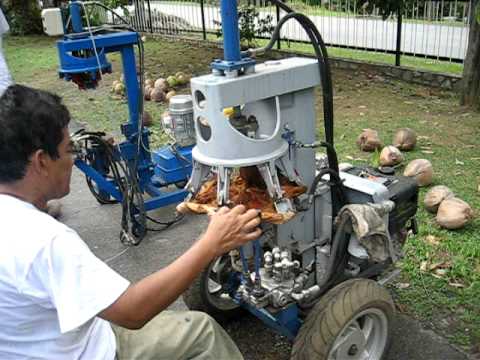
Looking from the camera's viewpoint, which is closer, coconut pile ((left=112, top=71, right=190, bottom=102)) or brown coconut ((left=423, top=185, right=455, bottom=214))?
brown coconut ((left=423, top=185, right=455, bottom=214))

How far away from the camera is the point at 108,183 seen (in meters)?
4.31

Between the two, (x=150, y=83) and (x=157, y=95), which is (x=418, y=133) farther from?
(x=150, y=83)

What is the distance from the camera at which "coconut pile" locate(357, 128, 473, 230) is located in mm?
3883

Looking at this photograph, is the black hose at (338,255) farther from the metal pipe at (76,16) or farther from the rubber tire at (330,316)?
the metal pipe at (76,16)

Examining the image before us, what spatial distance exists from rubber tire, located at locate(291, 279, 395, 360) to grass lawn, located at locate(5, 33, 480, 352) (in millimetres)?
846

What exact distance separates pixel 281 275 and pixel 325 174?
0.54 metres

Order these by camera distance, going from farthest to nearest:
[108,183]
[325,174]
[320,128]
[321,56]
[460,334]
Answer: [320,128]
[108,183]
[460,334]
[325,174]
[321,56]

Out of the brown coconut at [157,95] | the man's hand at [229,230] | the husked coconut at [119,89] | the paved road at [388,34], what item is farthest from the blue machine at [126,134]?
the paved road at [388,34]

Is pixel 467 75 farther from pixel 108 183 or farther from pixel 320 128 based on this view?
pixel 108 183

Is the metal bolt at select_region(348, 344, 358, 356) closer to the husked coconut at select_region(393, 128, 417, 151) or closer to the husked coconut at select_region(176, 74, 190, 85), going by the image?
the husked coconut at select_region(393, 128, 417, 151)

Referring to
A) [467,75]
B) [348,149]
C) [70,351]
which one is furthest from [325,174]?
[467,75]

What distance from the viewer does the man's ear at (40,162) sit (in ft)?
5.44

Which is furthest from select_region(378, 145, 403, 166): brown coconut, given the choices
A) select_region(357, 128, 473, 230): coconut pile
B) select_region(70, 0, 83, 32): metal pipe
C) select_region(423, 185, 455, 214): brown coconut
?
select_region(70, 0, 83, 32): metal pipe

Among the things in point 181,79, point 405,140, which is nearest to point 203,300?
point 405,140
